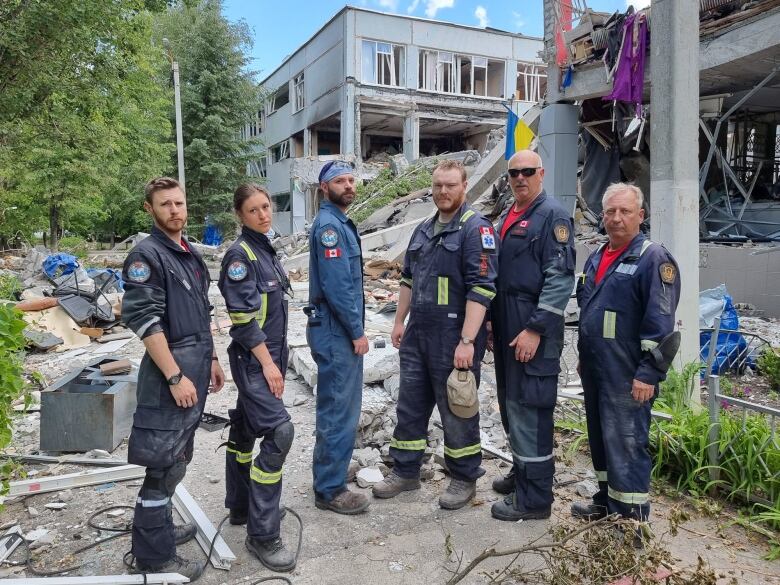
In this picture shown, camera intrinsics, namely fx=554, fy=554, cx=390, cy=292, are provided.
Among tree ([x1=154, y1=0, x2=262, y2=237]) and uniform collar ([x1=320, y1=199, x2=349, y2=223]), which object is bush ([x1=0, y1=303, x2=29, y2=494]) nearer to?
uniform collar ([x1=320, y1=199, x2=349, y2=223])

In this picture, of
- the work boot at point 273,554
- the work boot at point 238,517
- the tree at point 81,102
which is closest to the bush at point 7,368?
the work boot at point 238,517

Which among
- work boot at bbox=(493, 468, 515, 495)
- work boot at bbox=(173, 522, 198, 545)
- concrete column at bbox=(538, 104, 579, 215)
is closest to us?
work boot at bbox=(173, 522, 198, 545)

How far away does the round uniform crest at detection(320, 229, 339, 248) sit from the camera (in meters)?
3.38

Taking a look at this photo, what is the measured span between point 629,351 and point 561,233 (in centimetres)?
79

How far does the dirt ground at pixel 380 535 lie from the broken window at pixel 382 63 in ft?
79.0

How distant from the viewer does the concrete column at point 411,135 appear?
26406 mm

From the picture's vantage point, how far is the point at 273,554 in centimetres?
297

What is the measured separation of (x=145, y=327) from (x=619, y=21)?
384 inches

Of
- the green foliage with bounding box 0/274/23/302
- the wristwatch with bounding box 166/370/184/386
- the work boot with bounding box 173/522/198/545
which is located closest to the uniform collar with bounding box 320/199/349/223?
the wristwatch with bounding box 166/370/184/386

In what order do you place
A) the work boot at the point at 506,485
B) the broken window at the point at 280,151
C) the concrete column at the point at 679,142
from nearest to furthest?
the work boot at the point at 506,485 < the concrete column at the point at 679,142 < the broken window at the point at 280,151

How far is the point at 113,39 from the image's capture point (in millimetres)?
10281

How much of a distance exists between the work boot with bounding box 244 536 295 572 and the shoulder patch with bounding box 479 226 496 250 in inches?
81.2

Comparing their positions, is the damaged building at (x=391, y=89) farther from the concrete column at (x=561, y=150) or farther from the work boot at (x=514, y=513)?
the work boot at (x=514, y=513)

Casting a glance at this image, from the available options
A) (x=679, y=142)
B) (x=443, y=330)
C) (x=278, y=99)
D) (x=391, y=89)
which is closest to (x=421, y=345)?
(x=443, y=330)
